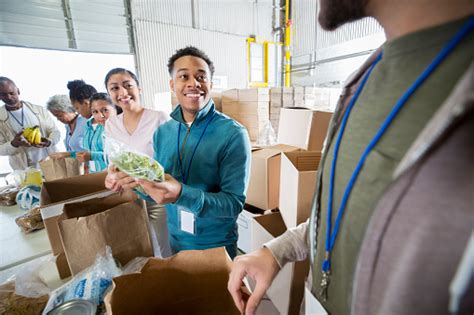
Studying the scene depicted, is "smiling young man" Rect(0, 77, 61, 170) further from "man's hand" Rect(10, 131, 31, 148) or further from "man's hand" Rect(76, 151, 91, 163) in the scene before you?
"man's hand" Rect(76, 151, 91, 163)

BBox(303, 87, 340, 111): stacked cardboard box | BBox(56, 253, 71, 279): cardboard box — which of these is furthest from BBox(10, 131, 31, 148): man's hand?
BBox(303, 87, 340, 111): stacked cardboard box

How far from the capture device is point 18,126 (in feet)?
8.56

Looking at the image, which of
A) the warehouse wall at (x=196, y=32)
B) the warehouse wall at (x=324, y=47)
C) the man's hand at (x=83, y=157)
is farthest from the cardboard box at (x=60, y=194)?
the warehouse wall at (x=324, y=47)

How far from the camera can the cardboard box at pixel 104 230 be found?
86 centimetres

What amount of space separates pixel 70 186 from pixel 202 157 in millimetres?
861

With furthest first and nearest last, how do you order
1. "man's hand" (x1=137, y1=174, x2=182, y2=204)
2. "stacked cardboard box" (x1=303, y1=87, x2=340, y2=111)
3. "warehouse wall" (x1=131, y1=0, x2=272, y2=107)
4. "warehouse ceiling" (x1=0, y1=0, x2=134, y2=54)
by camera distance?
"warehouse wall" (x1=131, y1=0, x2=272, y2=107) → "warehouse ceiling" (x1=0, y1=0, x2=134, y2=54) → "stacked cardboard box" (x1=303, y1=87, x2=340, y2=111) → "man's hand" (x1=137, y1=174, x2=182, y2=204)

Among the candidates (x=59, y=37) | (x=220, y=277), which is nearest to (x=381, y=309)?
(x=220, y=277)

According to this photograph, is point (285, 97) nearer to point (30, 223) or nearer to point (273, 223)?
point (273, 223)

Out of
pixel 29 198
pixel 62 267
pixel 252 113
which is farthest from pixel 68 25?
pixel 62 267

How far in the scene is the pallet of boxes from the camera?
985 millimetres

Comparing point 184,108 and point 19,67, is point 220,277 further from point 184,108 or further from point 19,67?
point 19,67

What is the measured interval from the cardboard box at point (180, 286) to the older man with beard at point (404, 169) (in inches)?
16.0

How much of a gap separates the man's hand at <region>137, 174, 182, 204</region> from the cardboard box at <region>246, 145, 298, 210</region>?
89 cm

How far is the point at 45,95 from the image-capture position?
13.7 ft
